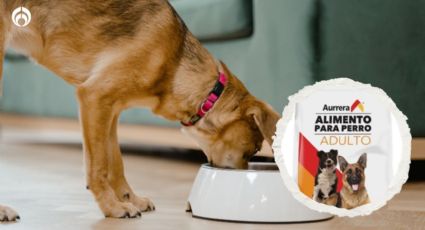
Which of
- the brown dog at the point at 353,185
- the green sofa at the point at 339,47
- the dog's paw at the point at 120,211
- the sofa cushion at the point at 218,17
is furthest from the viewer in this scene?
the sofa cushion at the point at 218,17

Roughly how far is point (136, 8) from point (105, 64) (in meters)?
0.20

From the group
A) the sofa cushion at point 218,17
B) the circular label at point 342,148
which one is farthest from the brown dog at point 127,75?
the sofa cushion at point 218,17

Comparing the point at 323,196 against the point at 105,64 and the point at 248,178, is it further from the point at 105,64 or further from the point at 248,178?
the point at 105,64

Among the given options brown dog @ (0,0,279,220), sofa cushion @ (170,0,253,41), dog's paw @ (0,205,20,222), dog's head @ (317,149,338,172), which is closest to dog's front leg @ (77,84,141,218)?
brown dog @ (0,0,279,220)

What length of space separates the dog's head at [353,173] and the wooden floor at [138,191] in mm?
100

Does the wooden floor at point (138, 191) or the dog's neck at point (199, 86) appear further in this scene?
the dog's neck at point (199, 86)

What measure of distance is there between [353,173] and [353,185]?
0.10 feet

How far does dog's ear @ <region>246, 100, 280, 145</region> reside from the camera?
1.77 meters

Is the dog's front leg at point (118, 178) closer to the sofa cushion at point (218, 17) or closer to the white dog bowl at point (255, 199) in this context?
the white dog bowl at point (255, 199)

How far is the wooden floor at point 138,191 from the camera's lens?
1646 mm

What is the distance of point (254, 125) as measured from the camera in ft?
6.26

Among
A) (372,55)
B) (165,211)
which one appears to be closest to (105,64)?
(165,211)

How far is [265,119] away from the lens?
5.90 ft

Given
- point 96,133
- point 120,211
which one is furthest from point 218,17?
point 120,211
